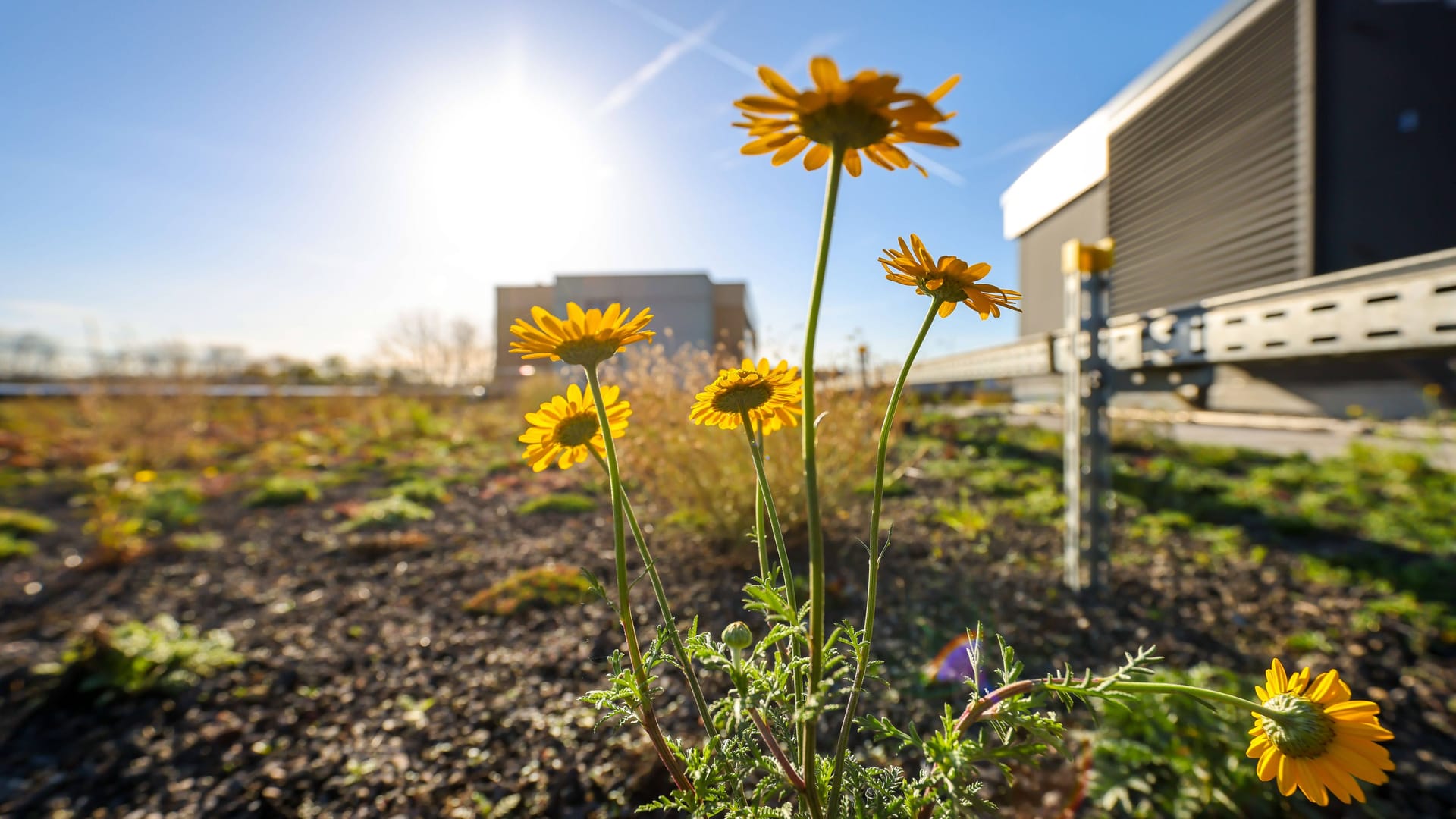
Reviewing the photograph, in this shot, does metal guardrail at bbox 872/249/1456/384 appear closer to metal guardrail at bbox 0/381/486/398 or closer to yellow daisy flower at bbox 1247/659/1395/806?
yellow daisy flower at bbox 1247/659/1395/806

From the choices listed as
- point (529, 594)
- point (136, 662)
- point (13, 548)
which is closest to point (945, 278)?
point (529, 594)

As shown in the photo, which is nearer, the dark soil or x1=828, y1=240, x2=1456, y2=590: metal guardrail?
x1=828, y1=240, x2=1456, y2=590: metal guardrail

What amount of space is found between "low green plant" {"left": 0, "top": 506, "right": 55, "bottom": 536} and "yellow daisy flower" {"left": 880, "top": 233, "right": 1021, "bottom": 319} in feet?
19.4

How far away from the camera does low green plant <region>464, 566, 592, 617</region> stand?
2355 mm

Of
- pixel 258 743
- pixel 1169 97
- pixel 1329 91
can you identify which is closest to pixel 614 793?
pixel 258 743

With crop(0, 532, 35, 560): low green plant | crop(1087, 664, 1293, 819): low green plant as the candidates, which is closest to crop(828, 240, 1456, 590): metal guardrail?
crop(1087, 664, 1293, 819): low green plant

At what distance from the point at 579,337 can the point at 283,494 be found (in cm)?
552

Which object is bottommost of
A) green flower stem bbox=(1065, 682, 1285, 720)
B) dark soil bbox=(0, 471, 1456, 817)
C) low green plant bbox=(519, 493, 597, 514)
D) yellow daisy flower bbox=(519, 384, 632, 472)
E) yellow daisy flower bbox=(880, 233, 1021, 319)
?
dark soil bbox=(0, 471, 1456, 817)

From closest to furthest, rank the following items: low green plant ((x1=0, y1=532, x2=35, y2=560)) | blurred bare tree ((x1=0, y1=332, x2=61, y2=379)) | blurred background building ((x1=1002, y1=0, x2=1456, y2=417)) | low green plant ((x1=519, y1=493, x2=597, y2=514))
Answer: low green plant ((x1=0, y1=532, x2=35, y2=560)), low green plant ((x1=519, y1=493, x2=597, y2=514)), blurred background building ((x1=1002, y1=0, x2=1456, y2=417)), blurred bare tree ((x1=0, y1=332, x2=61, y2=379))

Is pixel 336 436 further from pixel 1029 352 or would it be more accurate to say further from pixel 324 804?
pixel 1029 352

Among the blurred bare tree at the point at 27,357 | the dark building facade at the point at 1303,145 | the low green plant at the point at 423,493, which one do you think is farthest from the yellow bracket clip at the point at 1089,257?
the blurred bare tree at the point at 27,357

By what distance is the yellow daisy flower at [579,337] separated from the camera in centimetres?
50

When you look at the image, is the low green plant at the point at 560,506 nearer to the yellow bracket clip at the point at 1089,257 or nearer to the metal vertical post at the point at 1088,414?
the metal vertical post at the point at 1088,414

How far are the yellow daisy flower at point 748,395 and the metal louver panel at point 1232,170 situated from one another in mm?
6252
